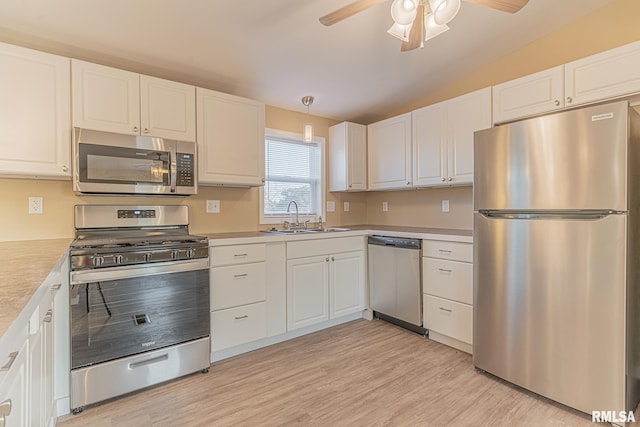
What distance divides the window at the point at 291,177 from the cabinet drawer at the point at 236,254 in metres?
0.75

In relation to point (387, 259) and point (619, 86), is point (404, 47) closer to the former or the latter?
point (619, 86)

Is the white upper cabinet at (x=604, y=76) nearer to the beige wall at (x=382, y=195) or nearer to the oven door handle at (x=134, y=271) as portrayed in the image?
the beige wall at (x=382, y=195)

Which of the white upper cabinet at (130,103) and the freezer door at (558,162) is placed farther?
the white upper cabinet at (130,103)

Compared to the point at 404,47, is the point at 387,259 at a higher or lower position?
lower

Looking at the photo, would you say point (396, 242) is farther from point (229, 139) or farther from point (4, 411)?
point (4, 411)

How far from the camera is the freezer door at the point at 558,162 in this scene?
166 cm

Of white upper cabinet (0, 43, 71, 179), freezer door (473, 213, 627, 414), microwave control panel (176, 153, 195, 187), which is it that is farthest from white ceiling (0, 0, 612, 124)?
freezer door (473, 213, 627, 414)

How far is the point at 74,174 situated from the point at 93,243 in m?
0.54

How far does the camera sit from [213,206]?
2953 millimetres

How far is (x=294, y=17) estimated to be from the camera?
7.14ft

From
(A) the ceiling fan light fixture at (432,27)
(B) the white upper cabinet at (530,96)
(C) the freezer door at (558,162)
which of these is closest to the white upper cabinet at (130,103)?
(A) the ceiling fan light fixture at (432,27)

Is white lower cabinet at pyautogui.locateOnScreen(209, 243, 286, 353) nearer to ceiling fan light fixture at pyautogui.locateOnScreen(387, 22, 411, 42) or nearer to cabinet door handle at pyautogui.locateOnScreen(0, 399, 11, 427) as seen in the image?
cabinet door handle at pyautogui.locateOnScreen(0, 399, 11, 427)

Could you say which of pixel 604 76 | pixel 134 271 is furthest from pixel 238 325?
pixel 604 76

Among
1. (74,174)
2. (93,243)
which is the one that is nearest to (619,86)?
(93,243)
